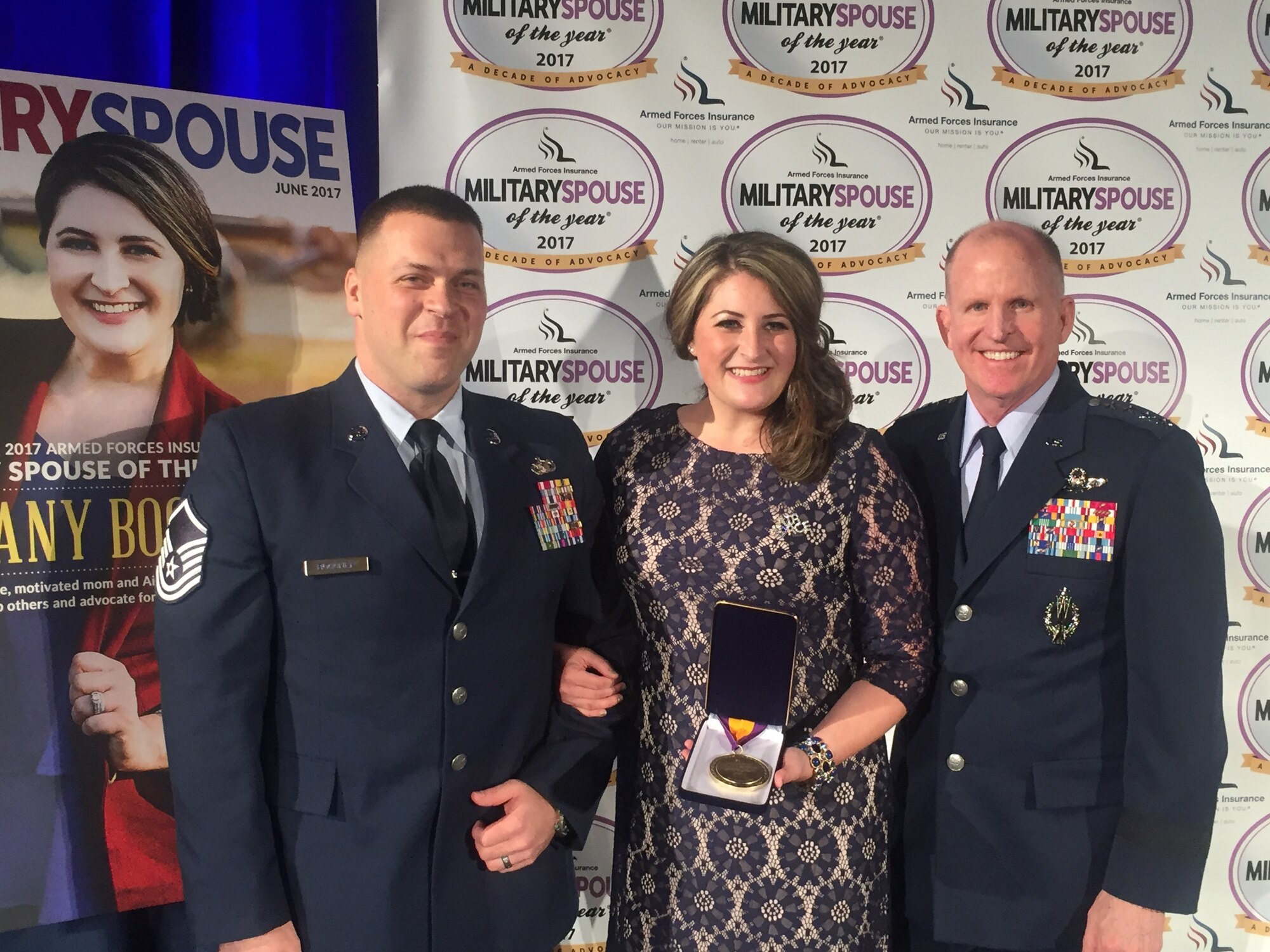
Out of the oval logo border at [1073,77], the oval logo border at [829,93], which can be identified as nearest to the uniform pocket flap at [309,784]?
the oval logo border at [829,93]

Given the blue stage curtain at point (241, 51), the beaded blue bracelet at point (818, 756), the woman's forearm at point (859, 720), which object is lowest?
the beaded blue bracelet at point (818, 756)

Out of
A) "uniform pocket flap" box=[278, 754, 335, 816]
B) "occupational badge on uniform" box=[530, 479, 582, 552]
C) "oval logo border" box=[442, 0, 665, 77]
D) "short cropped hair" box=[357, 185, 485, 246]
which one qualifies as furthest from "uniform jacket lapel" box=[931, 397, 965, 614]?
"oval logo border" box=[442, 0, 665, 77]

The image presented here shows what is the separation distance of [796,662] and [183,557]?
3.74 feet

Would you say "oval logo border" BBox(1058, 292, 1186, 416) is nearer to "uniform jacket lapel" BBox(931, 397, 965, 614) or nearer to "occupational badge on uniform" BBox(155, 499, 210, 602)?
"uniform jacket lapel" BBox(931, 397, 965, 614)

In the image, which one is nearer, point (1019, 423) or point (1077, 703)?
point (1077, 703)

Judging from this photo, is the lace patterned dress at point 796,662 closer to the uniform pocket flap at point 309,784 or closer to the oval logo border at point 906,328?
the uniform pocket flap at point 309,784

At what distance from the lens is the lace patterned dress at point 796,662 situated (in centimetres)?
183

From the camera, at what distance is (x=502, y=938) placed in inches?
68.5

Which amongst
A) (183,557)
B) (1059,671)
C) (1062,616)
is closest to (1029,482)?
(1062,616)

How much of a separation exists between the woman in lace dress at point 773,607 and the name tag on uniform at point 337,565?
516 millimetres

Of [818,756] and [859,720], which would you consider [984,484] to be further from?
[818,756]

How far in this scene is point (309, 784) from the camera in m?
1.60

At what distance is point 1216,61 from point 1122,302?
2.63ft

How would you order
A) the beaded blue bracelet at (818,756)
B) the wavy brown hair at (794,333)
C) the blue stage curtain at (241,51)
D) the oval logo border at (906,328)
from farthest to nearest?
the oval logo border at (906,328), the blue stage curtain at (241,51), the wavy brown hair at (794,333), the beaded blue bracelet at (818,756)
